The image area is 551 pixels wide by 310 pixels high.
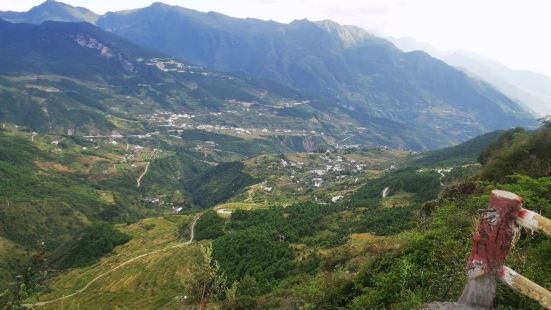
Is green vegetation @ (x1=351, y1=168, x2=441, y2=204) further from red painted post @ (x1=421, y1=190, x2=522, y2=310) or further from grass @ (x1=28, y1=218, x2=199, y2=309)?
red painted post @ (x1=421, y1=190, x2=522, y2=310)

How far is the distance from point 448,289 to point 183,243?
407 ft

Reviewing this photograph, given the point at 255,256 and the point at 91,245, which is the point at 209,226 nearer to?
the point at 91,245

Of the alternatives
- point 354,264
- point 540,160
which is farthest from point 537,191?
point 540,160

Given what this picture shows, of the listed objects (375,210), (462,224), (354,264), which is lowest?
(375,210)

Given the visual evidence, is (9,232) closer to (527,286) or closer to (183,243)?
(183,243)

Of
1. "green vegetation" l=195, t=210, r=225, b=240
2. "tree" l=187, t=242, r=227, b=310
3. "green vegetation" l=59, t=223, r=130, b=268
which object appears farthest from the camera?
"green vegetation" l=59, t=223, r=130, b=268

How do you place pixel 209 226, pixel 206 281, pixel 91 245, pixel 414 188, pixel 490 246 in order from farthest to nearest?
pixel 91 245 → pixel 209 226 → pixel 414 188 → pixel 206 281 → pixel 490 246

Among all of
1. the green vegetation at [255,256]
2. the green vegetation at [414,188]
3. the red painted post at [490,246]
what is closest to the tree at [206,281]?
the red painted post at [490,246]

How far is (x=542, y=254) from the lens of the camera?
59.8 feet

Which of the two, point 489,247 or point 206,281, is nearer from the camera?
point 489,247

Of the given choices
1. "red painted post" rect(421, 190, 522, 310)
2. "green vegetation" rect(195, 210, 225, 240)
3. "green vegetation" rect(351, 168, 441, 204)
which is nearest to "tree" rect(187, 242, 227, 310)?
"red painted post" rect(421, 190, 522, 310)

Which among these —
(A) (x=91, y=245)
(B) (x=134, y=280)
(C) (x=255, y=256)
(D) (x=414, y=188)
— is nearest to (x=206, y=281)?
(C) (x=255, y=256)

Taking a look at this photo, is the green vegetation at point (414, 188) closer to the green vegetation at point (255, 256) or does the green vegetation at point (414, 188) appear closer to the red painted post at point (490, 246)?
the green vegetation at point (255, 256)

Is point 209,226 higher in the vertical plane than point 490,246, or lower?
lower
